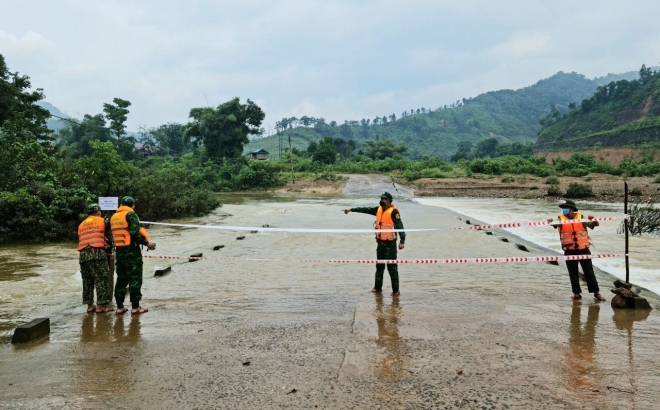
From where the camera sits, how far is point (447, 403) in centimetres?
386

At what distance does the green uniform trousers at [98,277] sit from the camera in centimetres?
679

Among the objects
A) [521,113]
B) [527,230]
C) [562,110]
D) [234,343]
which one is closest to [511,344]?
[234,343]

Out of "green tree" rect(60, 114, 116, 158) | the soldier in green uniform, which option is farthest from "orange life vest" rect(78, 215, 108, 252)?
"green tree" rect(60, 114, 116, 158)

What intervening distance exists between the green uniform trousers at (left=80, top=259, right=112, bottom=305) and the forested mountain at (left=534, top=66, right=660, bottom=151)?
→ 7438 cm

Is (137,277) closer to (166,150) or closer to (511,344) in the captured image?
(511,344)

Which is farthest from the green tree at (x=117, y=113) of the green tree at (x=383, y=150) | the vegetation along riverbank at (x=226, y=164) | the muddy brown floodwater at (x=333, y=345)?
the muddy brown floodwater at (x=333, y=345)

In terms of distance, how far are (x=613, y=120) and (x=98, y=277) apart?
90.1 meters

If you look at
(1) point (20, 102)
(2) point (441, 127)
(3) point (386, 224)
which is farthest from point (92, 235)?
(2) point (441, 127)

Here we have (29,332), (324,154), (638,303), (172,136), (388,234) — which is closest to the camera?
(29,332)

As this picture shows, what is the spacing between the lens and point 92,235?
22.2 feet

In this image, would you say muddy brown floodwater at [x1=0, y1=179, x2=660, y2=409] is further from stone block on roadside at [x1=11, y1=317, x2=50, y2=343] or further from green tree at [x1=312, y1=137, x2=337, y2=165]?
green tree at [x1=312, y1=137, x2=337, y2=165]

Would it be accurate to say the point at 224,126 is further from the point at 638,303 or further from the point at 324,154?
the point at 638,303

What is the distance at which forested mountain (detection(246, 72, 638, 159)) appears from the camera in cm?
12175

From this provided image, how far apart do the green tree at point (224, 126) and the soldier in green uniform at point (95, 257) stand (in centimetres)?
5298
